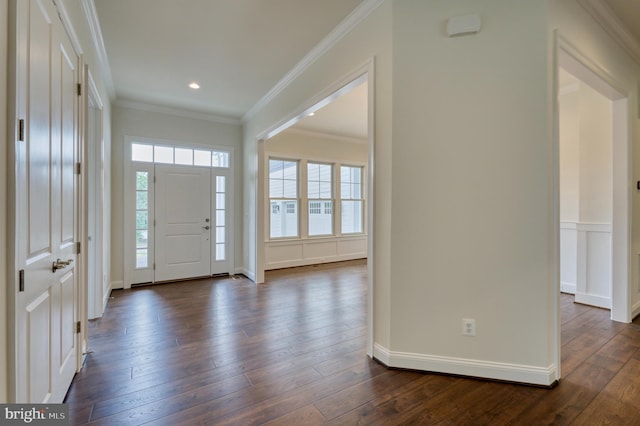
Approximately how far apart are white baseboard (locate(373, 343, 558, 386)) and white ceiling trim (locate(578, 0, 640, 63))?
2798 millimetres

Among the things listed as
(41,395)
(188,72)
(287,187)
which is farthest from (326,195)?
(41,395)

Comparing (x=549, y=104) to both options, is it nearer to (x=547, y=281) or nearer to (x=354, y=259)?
(x=547, y=281)

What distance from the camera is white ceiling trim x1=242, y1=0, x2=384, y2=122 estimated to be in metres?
2.43

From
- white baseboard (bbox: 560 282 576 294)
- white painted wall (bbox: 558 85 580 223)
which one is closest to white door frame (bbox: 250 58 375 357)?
white painted wall (bbox: 558 85 580 223)

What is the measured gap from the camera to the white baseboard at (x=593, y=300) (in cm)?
339

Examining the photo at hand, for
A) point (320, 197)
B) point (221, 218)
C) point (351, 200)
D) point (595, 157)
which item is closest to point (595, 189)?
point (595, 157)

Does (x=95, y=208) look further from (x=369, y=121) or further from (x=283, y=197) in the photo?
(x=283, y=197)

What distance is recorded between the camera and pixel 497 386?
6.49ft

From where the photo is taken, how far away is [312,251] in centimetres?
641

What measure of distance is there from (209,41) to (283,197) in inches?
138

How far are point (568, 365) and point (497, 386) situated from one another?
75cm

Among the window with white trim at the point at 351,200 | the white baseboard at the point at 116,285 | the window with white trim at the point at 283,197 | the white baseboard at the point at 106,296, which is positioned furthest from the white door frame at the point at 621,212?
the white baseboard at the point at 116,285

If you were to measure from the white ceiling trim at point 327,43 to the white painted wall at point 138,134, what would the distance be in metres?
1.34

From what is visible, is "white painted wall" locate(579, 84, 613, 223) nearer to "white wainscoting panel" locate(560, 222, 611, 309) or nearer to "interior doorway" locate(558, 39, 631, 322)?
"interior doorway" locate(558, 39, 631, 322)
